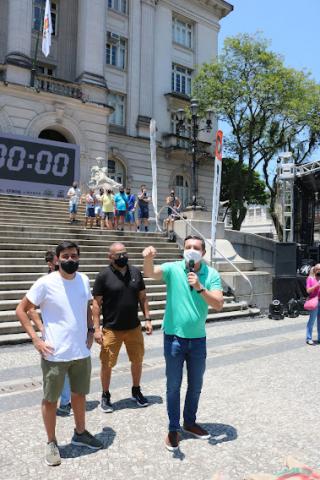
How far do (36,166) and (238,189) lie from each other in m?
17.1

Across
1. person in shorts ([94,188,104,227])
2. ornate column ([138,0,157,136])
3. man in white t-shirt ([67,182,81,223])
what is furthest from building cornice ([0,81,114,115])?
person in shorts ([94,188,104,227])

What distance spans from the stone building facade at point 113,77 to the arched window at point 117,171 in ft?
0.23

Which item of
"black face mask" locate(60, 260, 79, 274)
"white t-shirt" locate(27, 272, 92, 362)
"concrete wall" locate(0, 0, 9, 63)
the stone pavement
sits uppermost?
"concrete wall" locate(0, 0, 9, 63)

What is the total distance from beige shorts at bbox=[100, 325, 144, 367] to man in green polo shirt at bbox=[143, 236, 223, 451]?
103cm

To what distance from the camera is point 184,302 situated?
396cm

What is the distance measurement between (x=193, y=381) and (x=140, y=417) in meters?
0.95

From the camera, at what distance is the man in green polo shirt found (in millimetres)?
3832

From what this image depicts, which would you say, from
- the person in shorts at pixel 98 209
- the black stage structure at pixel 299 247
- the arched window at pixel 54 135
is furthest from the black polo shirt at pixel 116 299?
the arched window at pixel 54 135

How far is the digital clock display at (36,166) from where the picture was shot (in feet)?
63.7

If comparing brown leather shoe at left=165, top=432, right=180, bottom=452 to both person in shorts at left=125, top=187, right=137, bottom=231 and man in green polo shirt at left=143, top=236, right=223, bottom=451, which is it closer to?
man in green polo shirt at left=143, top=236, right=223, bottom=451

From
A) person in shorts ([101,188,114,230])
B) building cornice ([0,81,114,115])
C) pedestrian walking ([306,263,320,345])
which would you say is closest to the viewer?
pedestrian walking ([306,263,320,345])

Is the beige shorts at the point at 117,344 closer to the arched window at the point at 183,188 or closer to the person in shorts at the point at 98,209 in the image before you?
the person in shorts at the point at 98,209

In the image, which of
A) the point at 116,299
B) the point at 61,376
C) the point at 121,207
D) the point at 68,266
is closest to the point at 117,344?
the point at 116,299

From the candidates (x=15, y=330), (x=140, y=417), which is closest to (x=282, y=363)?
(x=140, y=417)
